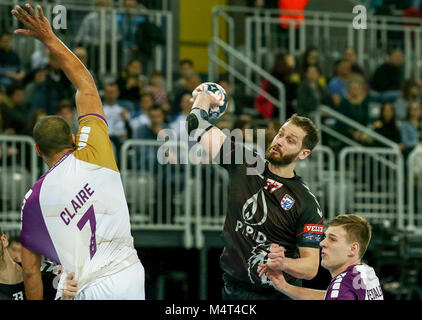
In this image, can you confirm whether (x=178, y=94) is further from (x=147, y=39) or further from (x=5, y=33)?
(x=5, y=33)

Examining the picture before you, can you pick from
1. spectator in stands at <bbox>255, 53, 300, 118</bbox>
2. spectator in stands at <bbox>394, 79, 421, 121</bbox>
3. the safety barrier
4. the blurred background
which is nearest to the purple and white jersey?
the blurred background

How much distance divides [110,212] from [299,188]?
1.85 metres

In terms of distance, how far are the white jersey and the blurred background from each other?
16.7 feet


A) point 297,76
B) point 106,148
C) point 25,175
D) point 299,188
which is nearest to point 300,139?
point 299,188

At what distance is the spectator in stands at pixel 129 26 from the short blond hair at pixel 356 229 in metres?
9.24

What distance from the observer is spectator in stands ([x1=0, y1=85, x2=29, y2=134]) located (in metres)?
13.2

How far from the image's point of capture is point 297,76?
15.5 meters

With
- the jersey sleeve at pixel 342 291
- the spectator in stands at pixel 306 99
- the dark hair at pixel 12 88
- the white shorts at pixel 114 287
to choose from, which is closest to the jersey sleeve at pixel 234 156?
the white shorts at pixel 114 287

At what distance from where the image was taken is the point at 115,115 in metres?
13.5

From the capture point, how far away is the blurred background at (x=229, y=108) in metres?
12.8

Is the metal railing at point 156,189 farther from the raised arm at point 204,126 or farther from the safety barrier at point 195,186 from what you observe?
the raised arm at point 204,126

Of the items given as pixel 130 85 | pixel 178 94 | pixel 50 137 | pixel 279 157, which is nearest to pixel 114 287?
pixel 50 137

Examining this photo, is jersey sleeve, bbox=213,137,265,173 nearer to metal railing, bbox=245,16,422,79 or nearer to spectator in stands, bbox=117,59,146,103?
spectator in stands, bbox=117,59,146,103

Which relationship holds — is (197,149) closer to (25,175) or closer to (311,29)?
(25,175)
